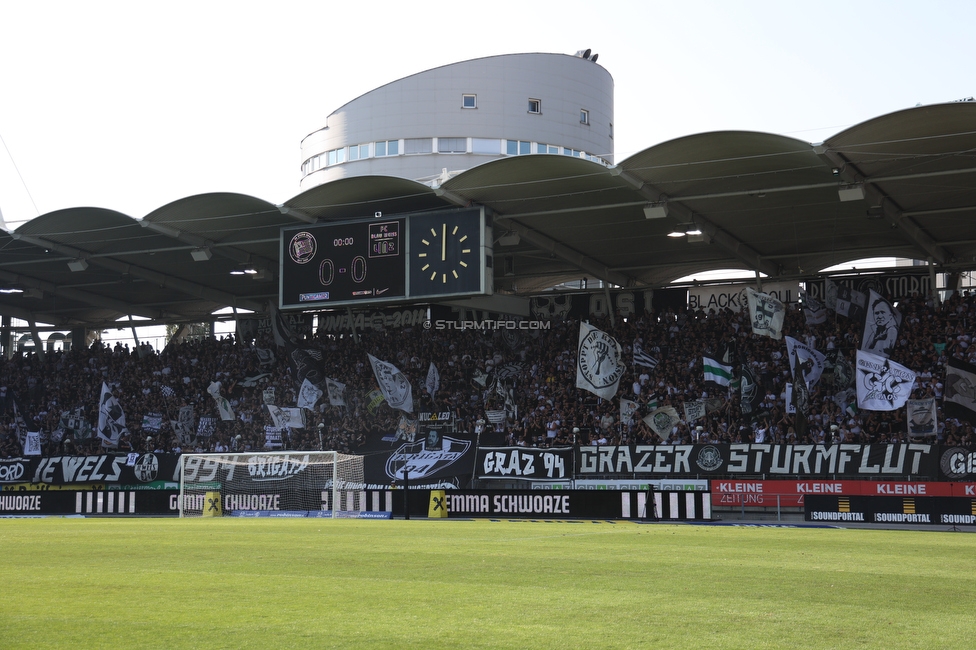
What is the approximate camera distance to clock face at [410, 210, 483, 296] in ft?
103

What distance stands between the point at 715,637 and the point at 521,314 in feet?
113

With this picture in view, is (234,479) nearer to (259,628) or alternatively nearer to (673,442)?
(673,442)

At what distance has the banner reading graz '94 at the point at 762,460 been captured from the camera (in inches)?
1136

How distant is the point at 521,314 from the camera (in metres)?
42.0

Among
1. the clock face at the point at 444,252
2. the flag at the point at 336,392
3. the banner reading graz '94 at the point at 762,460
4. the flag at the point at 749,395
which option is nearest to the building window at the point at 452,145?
the flag at the point at 336,392

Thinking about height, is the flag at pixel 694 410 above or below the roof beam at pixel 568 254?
below

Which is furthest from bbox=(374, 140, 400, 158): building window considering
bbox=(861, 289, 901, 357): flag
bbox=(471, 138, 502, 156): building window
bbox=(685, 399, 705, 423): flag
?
bbox=(861, 289, 901, 357): flag

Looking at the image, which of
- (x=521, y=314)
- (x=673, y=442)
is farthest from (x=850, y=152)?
(x=521, y=314)

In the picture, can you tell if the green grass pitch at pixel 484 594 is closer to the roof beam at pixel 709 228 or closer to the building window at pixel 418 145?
the roof beam at pixel 709 228

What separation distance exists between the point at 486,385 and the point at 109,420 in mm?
16780

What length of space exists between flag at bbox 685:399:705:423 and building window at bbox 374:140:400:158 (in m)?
37.7

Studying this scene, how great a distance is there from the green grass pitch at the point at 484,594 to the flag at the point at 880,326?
627 inches

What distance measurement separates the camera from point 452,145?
67250mm

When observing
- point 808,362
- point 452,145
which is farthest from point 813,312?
point 452,145
